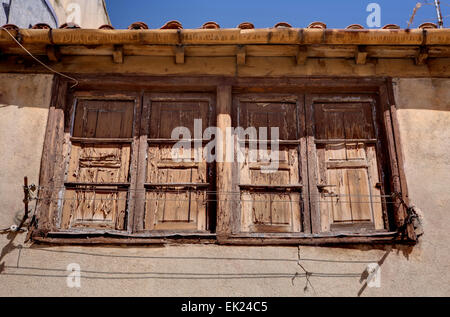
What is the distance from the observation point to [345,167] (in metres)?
5.41

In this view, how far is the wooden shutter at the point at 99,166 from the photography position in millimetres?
5215

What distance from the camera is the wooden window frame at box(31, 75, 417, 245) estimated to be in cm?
495

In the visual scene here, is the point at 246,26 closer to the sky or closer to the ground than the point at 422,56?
closer to the sky

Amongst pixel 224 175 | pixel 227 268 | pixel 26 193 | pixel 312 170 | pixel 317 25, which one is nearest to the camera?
pixel 227 268

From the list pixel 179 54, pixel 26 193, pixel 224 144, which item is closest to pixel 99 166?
pixel 26 193

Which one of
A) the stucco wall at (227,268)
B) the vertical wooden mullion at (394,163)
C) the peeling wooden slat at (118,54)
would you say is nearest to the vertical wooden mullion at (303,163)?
the stucco wall at (227,268)

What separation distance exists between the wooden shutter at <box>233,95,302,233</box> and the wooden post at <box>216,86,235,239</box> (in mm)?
145

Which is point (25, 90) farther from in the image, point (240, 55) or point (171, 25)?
point (240, 55)

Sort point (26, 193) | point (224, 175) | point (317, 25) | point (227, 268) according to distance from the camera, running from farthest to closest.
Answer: point (317, 25) < point (224, 175) < point (26, 193) < point (227, 268)

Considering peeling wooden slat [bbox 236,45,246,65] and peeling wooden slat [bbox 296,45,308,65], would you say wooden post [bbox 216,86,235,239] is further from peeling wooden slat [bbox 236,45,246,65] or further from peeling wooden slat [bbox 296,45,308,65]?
peeling wooden slat [bbox 296,45,308,65]

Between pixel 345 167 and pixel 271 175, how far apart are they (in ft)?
2.60

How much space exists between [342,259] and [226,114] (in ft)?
6.32

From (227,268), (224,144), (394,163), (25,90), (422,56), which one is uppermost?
(422,56)

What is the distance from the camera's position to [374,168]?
538cm
